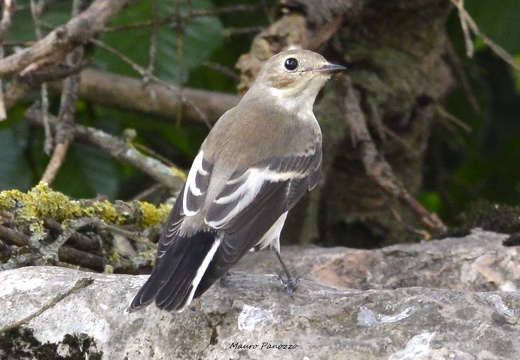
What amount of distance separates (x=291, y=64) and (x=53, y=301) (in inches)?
88.6

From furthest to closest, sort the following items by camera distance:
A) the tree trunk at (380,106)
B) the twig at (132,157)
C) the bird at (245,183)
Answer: the tree trunk at (380,106)
the twig at (132,157)
the bird at (245,183)

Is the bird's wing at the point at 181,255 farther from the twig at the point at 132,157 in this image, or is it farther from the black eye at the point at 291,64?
the twig at the point at 132,157

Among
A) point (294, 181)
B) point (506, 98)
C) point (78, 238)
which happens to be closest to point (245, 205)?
point (294, 181)

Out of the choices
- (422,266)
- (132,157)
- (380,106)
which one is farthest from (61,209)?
(380,106)

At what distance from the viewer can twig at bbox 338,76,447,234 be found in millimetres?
4965

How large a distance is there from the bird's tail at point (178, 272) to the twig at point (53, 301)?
0.24 meters

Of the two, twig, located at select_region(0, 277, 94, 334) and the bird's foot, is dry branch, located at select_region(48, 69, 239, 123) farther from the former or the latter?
twig, located at select_region(0, 277, 94, 334)

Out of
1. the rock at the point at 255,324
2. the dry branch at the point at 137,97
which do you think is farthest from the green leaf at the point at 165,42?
the rock at the point at 255,324

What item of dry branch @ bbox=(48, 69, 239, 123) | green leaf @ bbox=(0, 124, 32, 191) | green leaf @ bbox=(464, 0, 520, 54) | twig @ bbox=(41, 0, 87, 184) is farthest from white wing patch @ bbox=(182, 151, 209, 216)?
green leaf @ bbox=(464, 0, 520, 54)

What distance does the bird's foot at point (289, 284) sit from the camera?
3408 millimetres

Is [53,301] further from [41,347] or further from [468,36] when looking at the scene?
[468,36]

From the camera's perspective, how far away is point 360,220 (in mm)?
6145

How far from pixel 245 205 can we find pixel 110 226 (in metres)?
0.68

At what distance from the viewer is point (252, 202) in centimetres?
388
